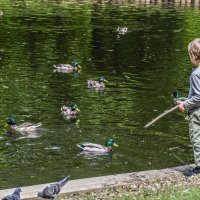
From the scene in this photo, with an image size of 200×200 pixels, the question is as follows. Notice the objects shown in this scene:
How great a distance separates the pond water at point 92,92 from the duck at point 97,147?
0.17 metres

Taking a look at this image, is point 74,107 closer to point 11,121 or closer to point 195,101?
point 11,121

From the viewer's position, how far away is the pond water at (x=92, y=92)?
15461mm

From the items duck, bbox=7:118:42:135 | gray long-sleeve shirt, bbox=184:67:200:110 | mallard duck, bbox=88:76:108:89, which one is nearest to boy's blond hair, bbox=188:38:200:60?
gray long-sleeve shirt, bbox=184:67:200:110

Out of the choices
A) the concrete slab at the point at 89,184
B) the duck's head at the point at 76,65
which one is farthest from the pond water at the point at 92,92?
the concrete slab at the point at 89,184

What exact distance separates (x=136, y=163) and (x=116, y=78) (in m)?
11.4

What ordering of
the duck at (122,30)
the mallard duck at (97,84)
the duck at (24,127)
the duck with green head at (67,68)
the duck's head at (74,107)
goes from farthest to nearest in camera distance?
the duck at (122,30)
the duck with green head at (67,68)
the mallard duck at (97,84)
the duck's head at (74,107)
the duck at (24,127)

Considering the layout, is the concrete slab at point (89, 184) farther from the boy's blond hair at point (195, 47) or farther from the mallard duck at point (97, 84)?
the mallard duck at point (97, 84)

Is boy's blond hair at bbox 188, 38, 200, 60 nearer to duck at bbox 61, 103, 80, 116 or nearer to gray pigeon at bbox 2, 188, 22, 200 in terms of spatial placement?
gray pigeon at bbox 2, 188, 22, 200

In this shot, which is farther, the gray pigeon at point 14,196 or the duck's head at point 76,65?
the duck's head at point 76,65

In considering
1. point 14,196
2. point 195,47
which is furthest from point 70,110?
point 14,196

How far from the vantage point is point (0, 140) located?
17156 mm

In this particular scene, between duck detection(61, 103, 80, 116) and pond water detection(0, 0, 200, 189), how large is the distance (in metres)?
0.22

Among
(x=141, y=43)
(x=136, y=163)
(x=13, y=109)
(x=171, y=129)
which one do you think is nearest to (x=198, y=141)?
(x=136, y=163)

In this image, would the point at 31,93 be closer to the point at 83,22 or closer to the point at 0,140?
the point at 0,140
